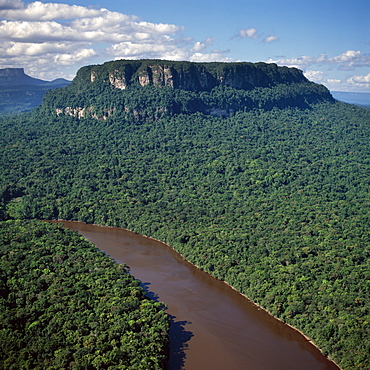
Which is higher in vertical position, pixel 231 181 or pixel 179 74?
pixel 179 74

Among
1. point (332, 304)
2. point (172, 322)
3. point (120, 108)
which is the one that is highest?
point (120, 108)

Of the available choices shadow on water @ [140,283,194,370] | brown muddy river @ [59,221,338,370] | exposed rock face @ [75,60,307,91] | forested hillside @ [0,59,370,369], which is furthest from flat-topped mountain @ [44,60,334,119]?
shadow on water @ [140,283,194,370]

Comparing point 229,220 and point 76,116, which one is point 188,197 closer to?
point 229,220

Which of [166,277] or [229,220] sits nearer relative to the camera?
[166,277]

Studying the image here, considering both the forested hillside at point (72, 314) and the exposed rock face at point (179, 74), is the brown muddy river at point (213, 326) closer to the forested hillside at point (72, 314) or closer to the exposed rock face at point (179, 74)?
the forested hillside at point (72, 314)

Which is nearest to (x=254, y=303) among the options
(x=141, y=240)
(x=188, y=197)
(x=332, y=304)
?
(x=332, y=304)

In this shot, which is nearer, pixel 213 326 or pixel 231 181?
pixel 213 326

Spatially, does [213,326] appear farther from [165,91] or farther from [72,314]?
[165,91]

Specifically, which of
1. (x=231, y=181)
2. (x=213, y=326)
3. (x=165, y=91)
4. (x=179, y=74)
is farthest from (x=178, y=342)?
(x=179, y=74)
